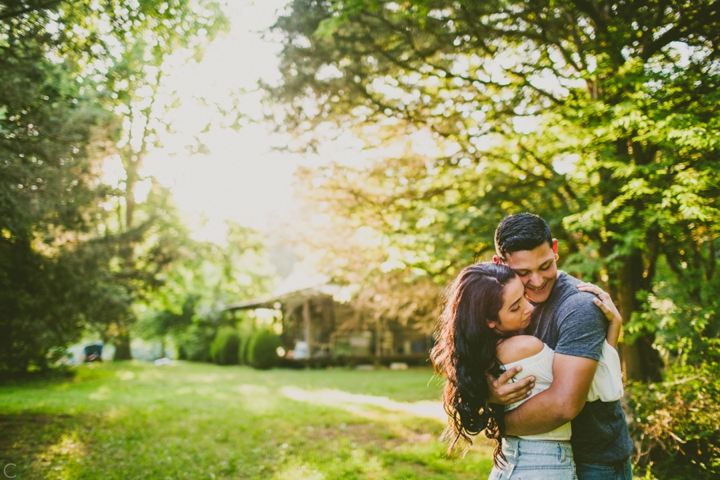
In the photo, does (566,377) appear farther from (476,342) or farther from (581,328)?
(476,342)

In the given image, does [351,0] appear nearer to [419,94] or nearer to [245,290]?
[419,94]

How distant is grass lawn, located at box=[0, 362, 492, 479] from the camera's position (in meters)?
6.36

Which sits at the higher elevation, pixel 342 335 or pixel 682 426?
pixel 682 426

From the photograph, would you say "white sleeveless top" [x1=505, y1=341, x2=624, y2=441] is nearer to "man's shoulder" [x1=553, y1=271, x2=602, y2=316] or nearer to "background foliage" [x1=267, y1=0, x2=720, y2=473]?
"man's shoulder" [x1=553, y1=271, x2=602, y2=316]

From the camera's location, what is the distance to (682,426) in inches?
202

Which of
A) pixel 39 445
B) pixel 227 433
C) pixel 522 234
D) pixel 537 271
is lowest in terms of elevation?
pixel 227 433

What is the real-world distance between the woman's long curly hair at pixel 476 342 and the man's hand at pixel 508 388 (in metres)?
0.03

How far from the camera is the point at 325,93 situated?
8805 mm

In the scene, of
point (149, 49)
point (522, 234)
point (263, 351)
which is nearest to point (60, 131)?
point (149, 49)

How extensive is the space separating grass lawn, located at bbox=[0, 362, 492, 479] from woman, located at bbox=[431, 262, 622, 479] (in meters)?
4.09

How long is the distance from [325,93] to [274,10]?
1625 millimetres

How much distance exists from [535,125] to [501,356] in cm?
682

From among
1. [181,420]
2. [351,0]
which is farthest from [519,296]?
[181,420]

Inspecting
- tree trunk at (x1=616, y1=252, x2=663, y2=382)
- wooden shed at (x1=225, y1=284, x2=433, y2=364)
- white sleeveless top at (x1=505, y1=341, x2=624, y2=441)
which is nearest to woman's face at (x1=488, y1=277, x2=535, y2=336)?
white sleeveless top at (x1=505, y1=341, x2=624, y2=441)
